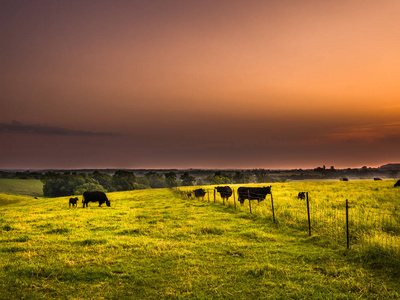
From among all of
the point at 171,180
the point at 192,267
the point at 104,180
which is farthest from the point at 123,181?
the point at 192,267

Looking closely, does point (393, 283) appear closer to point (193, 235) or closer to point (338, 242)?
point (338, 242)

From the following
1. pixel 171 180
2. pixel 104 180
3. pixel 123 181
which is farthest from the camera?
pixel 171 180

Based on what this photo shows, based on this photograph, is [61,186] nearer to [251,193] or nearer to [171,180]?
[171,180]

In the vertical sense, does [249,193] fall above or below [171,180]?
above

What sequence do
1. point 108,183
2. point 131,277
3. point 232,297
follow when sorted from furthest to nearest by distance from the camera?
point 108,183
point 131,277
point 232,297

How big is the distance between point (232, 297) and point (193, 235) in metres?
5.88

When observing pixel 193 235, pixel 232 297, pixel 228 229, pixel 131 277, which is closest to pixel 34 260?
pixel 131 277

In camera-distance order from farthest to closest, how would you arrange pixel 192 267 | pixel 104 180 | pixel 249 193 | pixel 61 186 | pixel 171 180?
1. pixel 171 180
2. pixel 104 180
3. pixel 61 186
4. pixel 249 193
5. pixel 192 267

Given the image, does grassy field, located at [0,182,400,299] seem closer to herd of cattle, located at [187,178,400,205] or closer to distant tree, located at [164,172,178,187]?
herd of cattle, located at [187,178,400,205]

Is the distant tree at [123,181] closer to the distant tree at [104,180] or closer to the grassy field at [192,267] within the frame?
the distant tree at [104,180]

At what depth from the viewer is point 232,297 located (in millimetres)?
6012

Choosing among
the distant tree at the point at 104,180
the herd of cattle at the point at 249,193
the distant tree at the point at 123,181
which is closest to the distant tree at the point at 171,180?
the distant tree at the point at 123,181

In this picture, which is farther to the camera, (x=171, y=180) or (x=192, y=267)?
(x=171, y=180)

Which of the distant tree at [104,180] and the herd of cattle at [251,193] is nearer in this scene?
the herd of cattle at [251,193]
